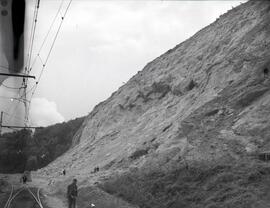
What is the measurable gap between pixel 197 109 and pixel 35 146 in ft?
189

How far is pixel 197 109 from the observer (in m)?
24.8

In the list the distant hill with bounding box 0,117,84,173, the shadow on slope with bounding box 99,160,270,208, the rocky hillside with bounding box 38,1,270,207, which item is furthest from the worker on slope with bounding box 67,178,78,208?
the distant hill with bounding box 0,117,84,173

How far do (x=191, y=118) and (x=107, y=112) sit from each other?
26.2 meters

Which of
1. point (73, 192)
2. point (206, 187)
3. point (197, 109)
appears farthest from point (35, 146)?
point (206, 187)

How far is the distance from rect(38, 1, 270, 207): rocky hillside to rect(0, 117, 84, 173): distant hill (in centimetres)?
2392

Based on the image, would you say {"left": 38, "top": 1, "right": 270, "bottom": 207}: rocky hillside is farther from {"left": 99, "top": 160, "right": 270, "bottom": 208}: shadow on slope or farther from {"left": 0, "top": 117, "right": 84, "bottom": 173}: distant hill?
{"left": 0, "top": 117, "right": 84, "bottom": 173}: distant hill

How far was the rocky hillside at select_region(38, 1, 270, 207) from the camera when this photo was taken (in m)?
19.0

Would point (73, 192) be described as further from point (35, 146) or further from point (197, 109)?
point (35, 146)

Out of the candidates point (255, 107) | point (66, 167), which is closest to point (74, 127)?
point (66, 167)

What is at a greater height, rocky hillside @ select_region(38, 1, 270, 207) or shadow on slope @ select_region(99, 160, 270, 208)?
rocky hillside @ select_region(38, 1, 270, 207)

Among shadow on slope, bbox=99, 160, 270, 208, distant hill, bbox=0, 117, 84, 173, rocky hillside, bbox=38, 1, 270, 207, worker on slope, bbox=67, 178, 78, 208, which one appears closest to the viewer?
shadow on slope, bbox=99, 160, 270, 208

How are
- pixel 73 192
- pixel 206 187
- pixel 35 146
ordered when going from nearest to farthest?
pixel 206 187 < pixel 73 192 < pixel 35 146

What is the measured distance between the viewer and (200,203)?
14.3 m

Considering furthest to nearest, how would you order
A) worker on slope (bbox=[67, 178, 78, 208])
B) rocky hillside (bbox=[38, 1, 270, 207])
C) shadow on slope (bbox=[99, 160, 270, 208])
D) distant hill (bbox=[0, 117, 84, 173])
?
distant hill (bbox=[0, 117, 84, 173]) < rocky hillside (bbox=[38, 1, 270, 207]) < worker on slope (bbox=[67, 178, 78, 208]) < shadow on slope (bbox=[99, 160, 270, 208])
